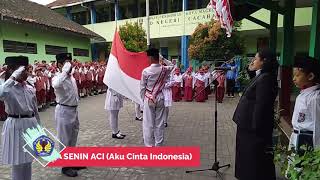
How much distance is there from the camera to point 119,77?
22.2 feet

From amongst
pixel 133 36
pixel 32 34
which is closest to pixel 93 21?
pixel 133 36

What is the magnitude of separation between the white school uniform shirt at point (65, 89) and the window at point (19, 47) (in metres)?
14.3

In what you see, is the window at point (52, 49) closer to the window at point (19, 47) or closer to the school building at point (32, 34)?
the school building at point (32, 34)

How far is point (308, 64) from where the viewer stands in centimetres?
338

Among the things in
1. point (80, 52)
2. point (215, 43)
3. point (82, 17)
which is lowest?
point (80, 52)

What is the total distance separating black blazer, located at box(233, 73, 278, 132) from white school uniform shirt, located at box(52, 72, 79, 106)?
282 centimetres

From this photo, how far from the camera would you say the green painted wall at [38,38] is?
1789 centimetres

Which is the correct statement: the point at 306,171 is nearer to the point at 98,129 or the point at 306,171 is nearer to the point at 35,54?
the point at 98,129

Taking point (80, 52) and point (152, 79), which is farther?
point (80, 52)

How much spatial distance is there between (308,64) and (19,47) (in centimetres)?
1859

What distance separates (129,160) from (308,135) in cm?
306

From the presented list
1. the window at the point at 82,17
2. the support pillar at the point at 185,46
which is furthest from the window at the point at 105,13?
the support pillar at the point at 185,46

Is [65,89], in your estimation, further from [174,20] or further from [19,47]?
[174,20]

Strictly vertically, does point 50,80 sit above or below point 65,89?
below
